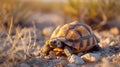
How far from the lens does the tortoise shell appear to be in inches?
252

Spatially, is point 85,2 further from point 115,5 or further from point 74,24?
point 74,24

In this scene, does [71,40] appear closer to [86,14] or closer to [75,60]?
[75,60]

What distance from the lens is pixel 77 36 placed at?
6.47 m

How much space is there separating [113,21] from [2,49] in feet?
19.0

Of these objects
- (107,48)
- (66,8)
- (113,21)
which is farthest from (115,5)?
(107,48)

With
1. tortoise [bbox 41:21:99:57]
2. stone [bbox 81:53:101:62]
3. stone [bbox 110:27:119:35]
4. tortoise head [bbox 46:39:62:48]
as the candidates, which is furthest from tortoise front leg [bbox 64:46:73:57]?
stone [bbox 110:27:119:35]

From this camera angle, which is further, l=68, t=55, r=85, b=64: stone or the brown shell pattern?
the brown shell pattern

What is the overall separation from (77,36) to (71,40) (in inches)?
5.6

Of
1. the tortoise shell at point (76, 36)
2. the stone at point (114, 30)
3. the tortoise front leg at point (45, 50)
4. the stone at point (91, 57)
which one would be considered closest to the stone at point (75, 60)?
the stone at point (91, 57)

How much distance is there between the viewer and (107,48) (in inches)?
272

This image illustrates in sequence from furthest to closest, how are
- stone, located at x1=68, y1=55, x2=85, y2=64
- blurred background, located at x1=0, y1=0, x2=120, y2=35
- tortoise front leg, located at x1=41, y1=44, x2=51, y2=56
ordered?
blurred background, located at x1=0, y1=0, x2=120, y2=35 < tortoise front leg, located at x1=41, y1=44, x2=51, y2=56 < stone, located at x1=68, y1=55, x2=85, y2=64

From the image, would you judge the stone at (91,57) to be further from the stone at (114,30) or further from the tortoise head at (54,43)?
the stone at (114,30)

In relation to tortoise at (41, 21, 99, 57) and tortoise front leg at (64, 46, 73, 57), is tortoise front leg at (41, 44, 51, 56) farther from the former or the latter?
tortoise front leg at (64, 46, 73, 57)

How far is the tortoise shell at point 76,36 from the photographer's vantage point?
641 cm
